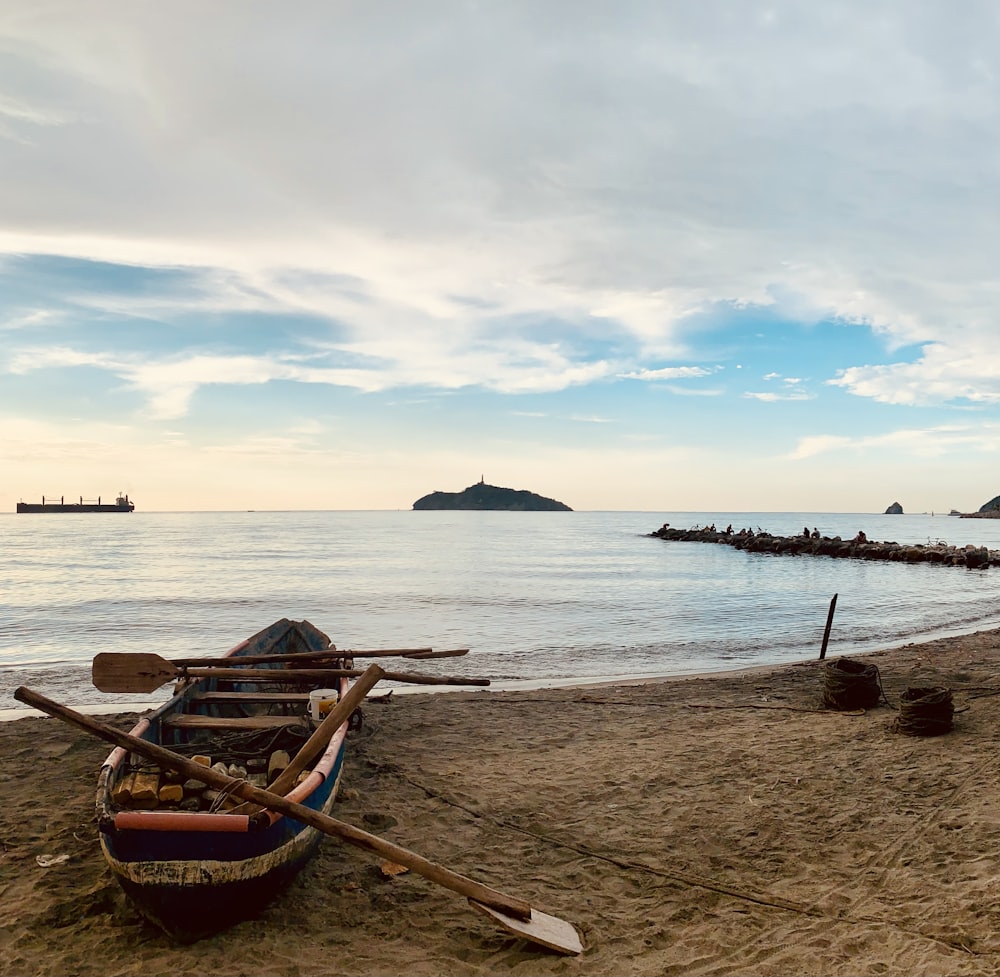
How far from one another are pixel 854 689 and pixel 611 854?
6.54 meters

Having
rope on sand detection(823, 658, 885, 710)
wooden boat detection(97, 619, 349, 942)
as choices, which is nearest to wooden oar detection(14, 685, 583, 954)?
wooden boat detection(97, 619, 349, 942)

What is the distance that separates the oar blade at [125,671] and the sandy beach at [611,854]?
1.18 m

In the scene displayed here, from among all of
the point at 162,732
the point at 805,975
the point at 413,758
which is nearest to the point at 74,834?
the point at 162,732

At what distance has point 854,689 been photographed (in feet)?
37.0

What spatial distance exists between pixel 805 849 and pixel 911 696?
450 centimetres

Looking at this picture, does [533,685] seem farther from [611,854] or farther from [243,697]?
[611,854]

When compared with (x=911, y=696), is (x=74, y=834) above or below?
below

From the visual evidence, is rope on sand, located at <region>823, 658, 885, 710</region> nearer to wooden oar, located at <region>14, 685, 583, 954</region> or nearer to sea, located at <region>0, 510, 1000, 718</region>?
sea, located at <region>0, 510, 1000, 718</region>

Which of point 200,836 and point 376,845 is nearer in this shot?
point 200,836

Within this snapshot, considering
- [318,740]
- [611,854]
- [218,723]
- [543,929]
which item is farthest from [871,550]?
[318,740]

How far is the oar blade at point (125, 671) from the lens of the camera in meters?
7.78

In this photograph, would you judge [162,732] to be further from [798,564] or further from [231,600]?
[798,564]

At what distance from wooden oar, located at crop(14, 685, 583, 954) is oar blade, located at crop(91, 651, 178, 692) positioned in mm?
2566

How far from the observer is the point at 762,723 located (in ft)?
35.3
